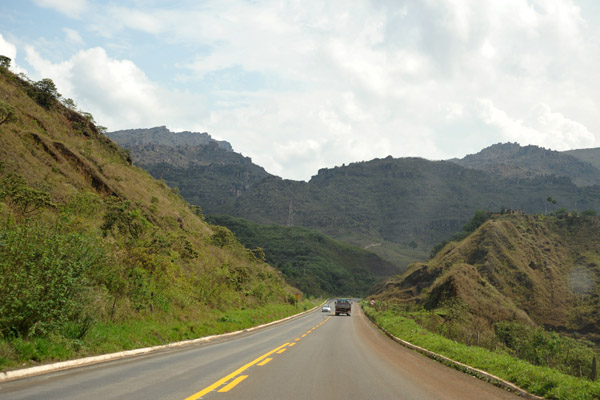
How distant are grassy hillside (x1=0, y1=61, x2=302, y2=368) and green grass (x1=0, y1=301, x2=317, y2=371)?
1.5 inches

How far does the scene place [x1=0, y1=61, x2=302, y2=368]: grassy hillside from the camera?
9.51 m

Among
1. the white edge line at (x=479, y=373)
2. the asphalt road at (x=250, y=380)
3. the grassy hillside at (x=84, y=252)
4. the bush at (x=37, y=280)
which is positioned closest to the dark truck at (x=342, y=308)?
the grassy hillside at (x=84, y=252)

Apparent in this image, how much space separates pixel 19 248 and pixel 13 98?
31.9 metres

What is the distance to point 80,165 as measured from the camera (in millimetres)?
32000

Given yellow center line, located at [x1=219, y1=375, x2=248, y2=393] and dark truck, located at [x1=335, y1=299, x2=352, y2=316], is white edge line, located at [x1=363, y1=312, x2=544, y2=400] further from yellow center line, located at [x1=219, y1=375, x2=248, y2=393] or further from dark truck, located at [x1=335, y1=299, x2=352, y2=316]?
dark truck, located at [x1=335, y1=299, x2=352, y2=316]

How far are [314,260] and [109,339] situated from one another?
485 feet

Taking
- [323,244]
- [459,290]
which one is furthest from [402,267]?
[459,290]

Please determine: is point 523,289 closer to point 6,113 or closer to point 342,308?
point 342,308

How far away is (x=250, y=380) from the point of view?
877 centimetres

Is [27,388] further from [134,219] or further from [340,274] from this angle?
[340,274]

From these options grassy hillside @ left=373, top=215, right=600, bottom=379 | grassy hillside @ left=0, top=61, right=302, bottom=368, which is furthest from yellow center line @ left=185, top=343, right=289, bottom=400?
grassy hillside @ left=373, top=215, right=600, bottom=379

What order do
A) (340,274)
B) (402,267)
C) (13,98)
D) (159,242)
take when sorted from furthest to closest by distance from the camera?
1. (402,267)
2. (340,274)
3. (13,98)
4. (159,242)

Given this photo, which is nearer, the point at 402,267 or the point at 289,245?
the point at 289,245

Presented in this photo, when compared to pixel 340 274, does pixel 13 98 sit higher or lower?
higher
